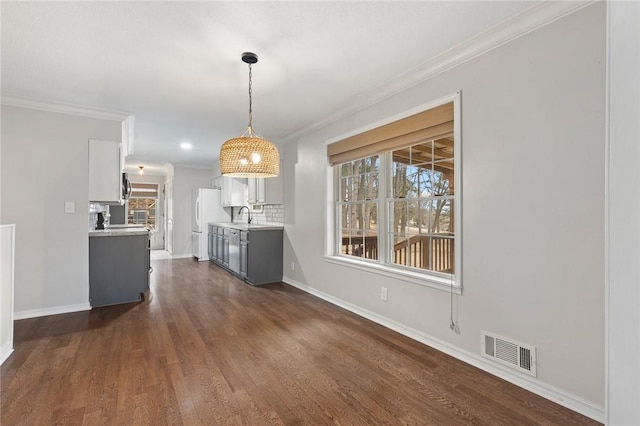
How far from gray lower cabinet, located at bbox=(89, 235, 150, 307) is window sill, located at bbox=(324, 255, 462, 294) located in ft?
8.42

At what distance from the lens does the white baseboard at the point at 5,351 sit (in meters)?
2.34

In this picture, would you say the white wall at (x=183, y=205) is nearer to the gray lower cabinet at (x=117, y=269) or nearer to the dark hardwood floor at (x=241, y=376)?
the gray lower cabinet at (x=117, y=269)

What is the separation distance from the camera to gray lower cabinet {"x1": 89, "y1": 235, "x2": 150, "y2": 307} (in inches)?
149

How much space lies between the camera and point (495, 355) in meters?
2.19

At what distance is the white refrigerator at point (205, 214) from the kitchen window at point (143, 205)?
10.5 feet

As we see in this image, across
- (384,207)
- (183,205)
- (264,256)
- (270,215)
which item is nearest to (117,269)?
(264,256)

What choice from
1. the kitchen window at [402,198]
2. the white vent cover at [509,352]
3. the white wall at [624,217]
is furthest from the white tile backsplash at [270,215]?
the white wall at [624,217]

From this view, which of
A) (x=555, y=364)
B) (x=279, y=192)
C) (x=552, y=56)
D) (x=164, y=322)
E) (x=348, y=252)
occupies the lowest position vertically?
(x=164, y=322)

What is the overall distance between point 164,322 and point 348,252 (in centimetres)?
224

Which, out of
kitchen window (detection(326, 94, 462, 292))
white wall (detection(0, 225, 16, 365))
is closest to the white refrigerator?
kitchen window (detection(326, 94, 462, 292))

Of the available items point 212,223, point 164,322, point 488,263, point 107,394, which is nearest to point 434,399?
point 488,263

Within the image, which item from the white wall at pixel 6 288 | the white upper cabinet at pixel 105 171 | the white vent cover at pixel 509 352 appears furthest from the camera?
the white upper cabinet at pixel 105 171

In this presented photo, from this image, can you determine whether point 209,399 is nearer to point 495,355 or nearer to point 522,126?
point 495,355

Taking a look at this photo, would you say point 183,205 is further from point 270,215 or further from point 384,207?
point 384,207
